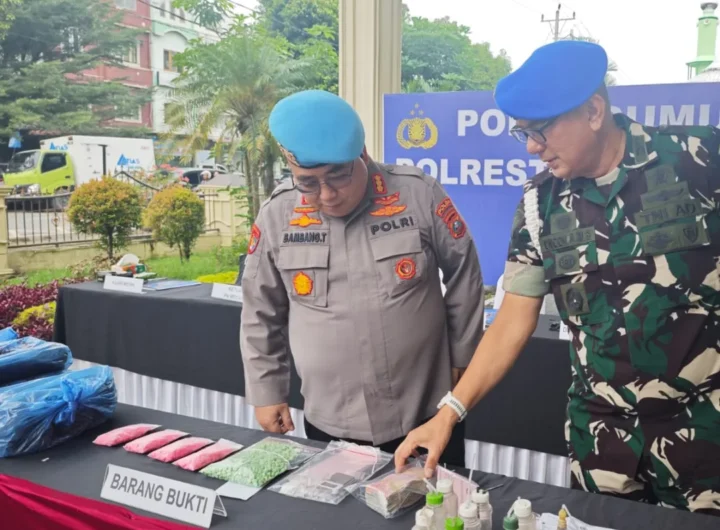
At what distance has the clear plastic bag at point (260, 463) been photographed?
1.20 metres

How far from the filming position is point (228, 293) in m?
2.74

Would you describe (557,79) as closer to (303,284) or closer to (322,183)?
(322,183)

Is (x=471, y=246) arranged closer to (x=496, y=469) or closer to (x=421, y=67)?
(x=496, y=469)

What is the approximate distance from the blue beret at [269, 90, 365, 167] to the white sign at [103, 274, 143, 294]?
1.86 meters

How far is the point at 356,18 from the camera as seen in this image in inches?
142

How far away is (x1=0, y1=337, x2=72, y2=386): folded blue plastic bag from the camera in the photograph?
162 centimetres

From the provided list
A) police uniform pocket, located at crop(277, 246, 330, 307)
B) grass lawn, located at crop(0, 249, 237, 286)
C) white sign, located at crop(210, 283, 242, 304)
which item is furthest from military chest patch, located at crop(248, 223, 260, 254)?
grass lawn, located at crop(0, 249, 237, 286)

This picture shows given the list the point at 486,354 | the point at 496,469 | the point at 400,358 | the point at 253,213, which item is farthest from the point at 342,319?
the point at 253,213

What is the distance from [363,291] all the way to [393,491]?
0.50 metres

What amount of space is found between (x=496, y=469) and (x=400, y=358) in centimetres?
91

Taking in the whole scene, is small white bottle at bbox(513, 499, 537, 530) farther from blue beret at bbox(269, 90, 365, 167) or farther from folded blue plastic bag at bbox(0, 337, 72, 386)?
folded blue plastic bag at bbox(0, 337, 72, 386)

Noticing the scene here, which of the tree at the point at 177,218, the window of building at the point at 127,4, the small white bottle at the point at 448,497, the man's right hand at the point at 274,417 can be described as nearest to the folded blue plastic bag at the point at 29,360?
the man's right hand at the point at 274,417

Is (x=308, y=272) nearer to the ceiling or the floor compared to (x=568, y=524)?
nearer to the ceiling

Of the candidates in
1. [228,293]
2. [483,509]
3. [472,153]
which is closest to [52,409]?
[483,509]
